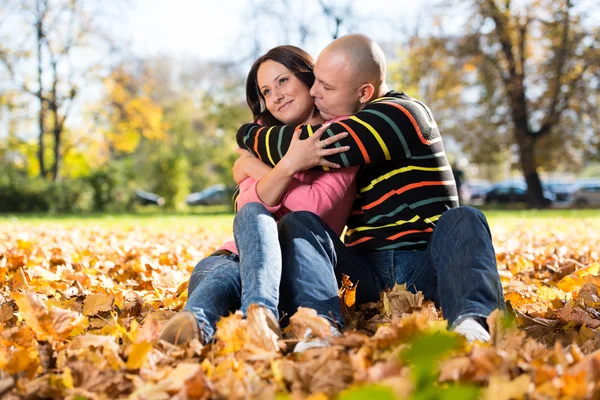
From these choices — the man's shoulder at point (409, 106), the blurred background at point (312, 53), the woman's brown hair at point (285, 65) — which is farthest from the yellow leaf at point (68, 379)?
the blurred background at point (312, 53)

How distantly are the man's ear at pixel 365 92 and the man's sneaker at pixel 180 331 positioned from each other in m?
1.30

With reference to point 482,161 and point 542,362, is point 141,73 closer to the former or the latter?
point 482,161

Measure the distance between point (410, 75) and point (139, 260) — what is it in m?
22.3

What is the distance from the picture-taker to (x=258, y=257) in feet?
6.80

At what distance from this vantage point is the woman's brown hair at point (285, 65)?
2805mm

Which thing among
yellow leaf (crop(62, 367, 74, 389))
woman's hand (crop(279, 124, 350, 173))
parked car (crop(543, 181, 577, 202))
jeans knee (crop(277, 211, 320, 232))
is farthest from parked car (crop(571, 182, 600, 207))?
yellow leaf (crop(62, 367, 74, 389))

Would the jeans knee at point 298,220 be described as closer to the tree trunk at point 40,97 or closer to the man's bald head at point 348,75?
the man's bald head at point 348,75

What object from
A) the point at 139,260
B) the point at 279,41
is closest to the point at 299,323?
the point at 139,260

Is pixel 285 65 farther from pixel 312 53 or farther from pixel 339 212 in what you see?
pixel 312 53

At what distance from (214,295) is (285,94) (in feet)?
3.70

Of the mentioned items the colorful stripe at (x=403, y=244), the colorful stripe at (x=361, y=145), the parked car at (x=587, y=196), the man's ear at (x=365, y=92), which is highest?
the man's ear at (x=365, y=92)

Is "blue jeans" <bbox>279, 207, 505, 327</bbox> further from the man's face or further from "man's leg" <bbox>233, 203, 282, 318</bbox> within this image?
the man's face

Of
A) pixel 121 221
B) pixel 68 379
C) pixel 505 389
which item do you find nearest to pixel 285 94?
pixel 68 379

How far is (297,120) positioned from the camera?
2.85 m
